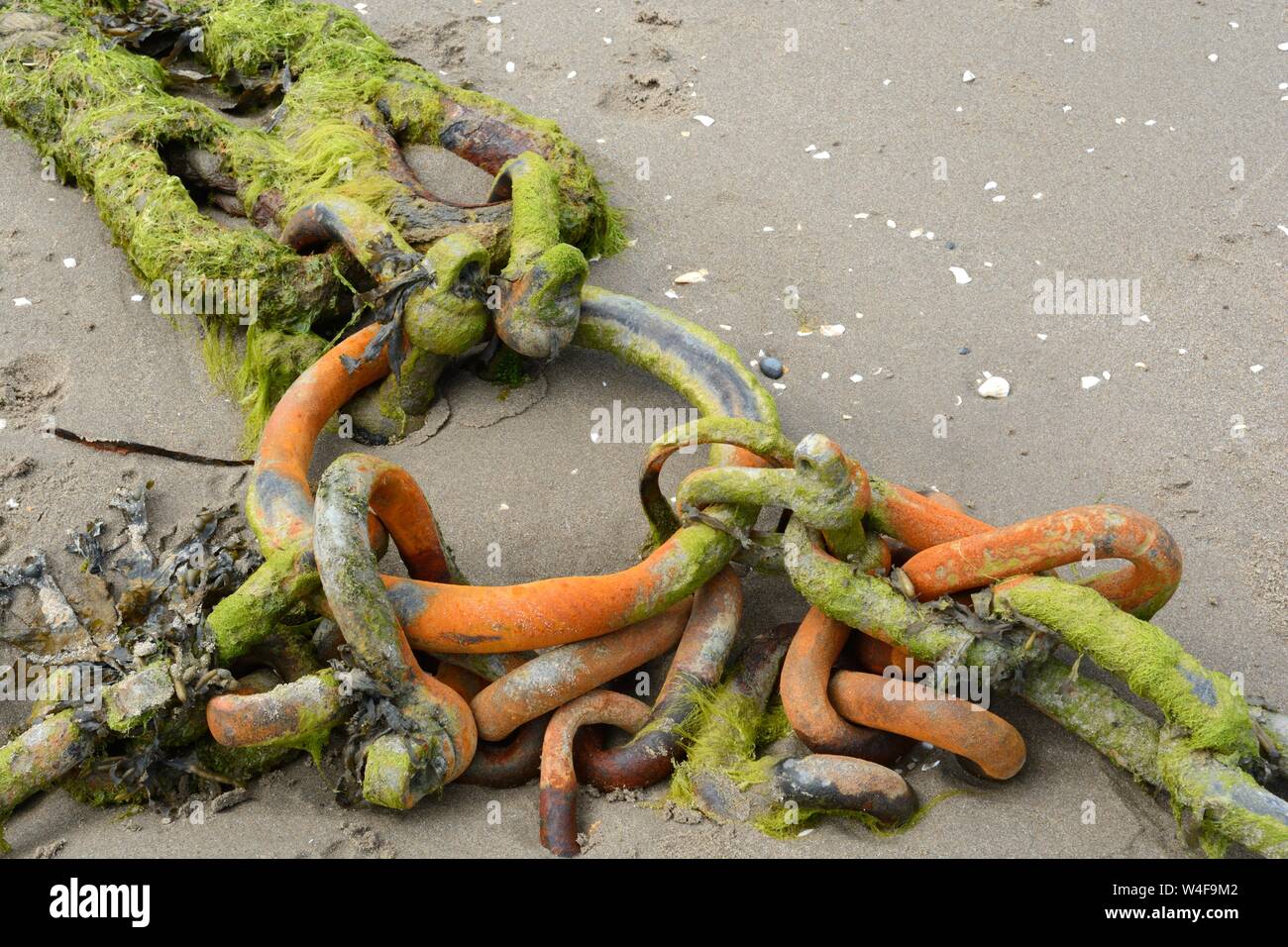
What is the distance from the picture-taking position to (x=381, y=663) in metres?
3.20

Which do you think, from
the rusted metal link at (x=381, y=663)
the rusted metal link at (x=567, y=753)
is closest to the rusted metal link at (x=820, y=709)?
the rusted metal link at (x=567, y=753)

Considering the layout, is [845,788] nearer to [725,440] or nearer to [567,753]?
[567,753]

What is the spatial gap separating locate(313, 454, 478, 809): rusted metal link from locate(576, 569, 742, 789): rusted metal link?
1.20ft

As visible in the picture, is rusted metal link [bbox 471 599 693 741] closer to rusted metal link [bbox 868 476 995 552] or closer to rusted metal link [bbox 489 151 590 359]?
rusted metal link [bbox 868 476 995 552]

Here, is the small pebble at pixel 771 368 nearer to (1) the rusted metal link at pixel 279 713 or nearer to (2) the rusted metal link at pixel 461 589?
(2) the rusted metal link at pixel 461 589

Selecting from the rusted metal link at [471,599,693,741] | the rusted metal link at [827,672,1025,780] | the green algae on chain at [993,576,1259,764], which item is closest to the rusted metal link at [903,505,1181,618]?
the green algae on chain at [993,576,1259,764]

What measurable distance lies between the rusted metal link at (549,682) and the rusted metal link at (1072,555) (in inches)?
35.2

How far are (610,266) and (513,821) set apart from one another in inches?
106

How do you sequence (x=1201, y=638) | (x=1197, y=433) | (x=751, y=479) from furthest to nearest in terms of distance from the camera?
(x=1197, y=433) → (x=1201, y=638) → (x=751, y=479)

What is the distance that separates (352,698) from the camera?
3.20m

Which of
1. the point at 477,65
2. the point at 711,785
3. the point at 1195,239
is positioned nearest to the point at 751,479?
the point at 711,785

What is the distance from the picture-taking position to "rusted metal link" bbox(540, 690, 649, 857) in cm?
318

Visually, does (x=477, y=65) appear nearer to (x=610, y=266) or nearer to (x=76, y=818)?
(x=610, y=266)

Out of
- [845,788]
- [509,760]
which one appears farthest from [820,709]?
[509,760]
